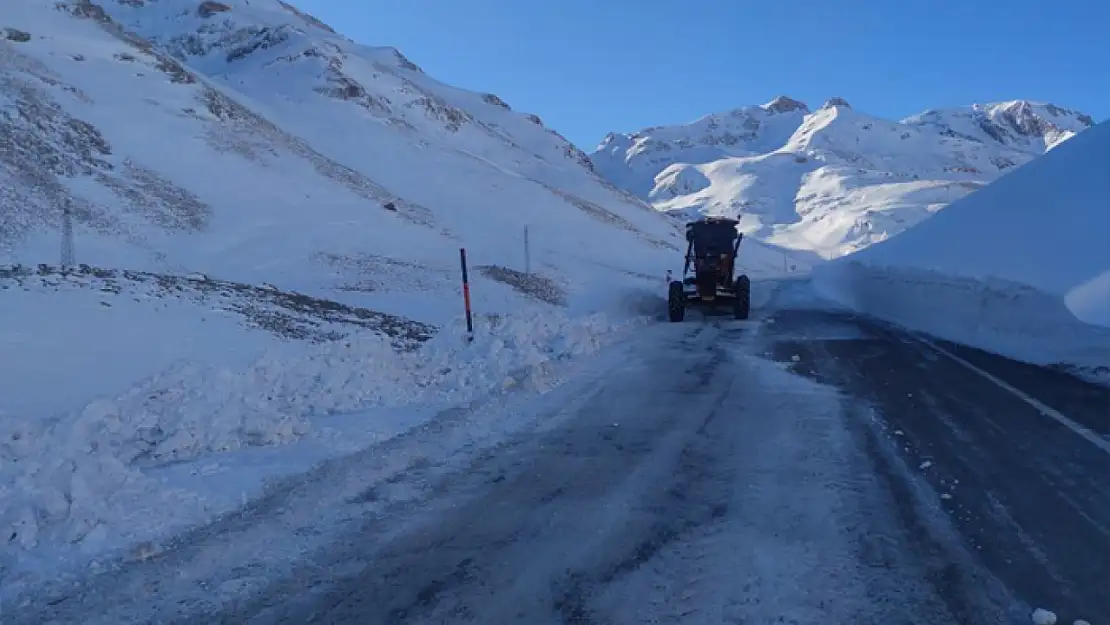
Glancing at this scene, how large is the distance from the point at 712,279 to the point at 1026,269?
7.52 meters

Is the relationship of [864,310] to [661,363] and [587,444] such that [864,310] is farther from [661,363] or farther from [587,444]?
[587,444]

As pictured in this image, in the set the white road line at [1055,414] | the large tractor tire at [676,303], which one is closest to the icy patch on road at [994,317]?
the white road line at [1055,414]

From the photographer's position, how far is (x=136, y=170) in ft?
90.6

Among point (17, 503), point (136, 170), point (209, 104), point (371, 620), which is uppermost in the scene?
point (209, 104)

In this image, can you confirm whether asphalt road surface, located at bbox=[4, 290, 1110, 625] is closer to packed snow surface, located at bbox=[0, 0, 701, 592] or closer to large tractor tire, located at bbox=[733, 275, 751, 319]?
packed snow surface, located at bbox=[0, 0, 701, 592]

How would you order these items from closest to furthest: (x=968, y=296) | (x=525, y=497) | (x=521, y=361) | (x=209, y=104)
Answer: (x=525, y=497)
(x=521, y=361)
(x=968, y=296)
(x=209, y=104)

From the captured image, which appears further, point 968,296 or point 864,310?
point 864,310

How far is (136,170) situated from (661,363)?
25232 mm

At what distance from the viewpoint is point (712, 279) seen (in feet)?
61.3

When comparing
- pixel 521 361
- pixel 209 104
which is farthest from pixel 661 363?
pixel 209 104

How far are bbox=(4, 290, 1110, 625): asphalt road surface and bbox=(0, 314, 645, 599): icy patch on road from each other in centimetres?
54

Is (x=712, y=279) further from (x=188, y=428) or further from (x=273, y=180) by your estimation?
(x=273, y=180)

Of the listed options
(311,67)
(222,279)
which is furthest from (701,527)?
(311,67)

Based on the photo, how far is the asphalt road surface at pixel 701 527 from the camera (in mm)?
3293
